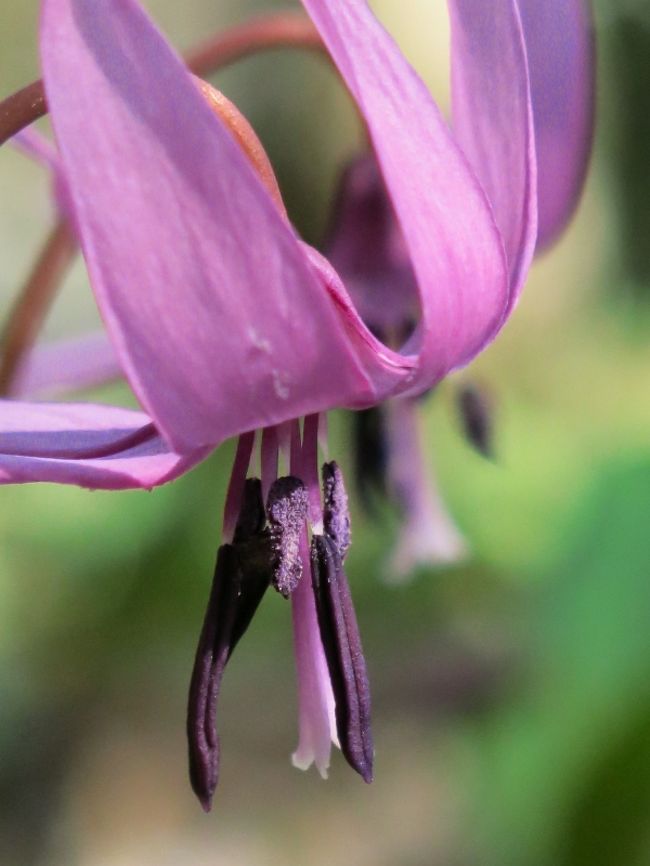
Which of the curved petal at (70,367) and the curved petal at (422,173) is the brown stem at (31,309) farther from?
the curved petal at (422,173)

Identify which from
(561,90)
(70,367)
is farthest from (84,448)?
(70,367)

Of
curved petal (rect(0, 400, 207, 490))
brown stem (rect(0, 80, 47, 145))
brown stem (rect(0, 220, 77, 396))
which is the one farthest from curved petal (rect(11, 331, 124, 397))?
brown stem (rect(0, 80, 47, 145))

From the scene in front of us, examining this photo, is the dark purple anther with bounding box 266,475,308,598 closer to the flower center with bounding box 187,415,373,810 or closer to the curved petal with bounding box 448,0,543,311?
the flower center with bounding box 187,415,373,810

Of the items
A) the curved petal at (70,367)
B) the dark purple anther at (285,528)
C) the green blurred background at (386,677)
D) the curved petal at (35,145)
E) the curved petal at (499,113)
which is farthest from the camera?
the green blurred background at (386,677)

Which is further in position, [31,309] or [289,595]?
[31,309]

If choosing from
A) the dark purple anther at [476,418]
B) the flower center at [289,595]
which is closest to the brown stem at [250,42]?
the dark purple anther at [476,418]

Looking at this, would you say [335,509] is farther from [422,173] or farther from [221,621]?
[422,173]

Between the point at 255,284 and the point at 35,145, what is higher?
the point at 255,284

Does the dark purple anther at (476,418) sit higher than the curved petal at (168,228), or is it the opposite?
the curved petal at (168,228)
